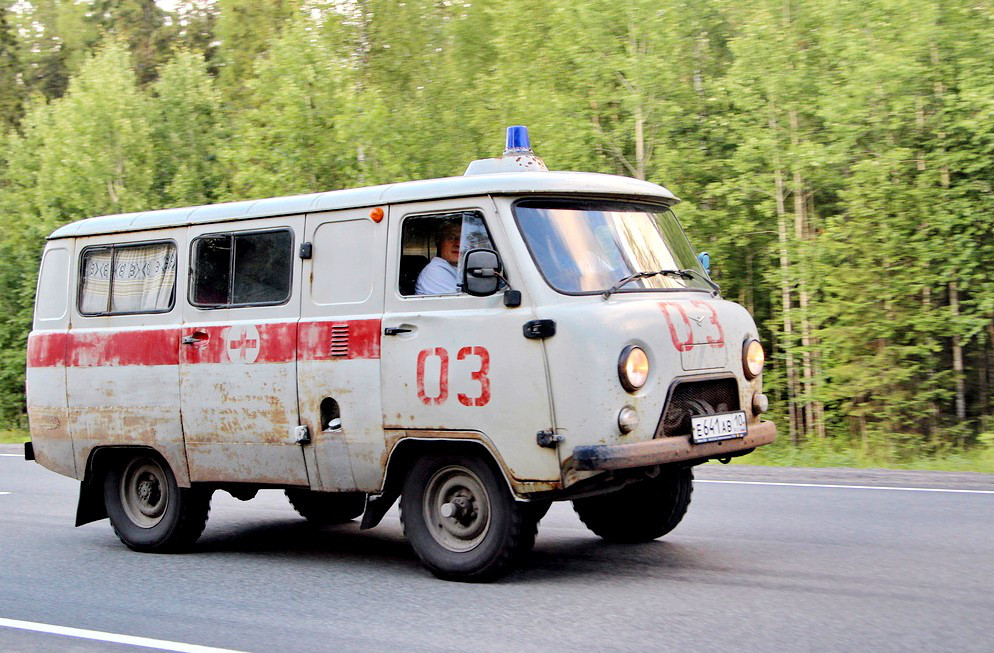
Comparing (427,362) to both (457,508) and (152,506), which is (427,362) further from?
(152,506)

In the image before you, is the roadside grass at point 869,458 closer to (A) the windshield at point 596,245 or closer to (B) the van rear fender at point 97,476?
(A) the windshield at point 596,245

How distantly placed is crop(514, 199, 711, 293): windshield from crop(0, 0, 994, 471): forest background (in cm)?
737

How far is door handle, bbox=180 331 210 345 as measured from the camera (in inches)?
333

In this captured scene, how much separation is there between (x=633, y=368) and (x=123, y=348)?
4247 mm

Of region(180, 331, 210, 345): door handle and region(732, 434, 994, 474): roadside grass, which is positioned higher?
→ region(180, 331, 210, 345): door handle

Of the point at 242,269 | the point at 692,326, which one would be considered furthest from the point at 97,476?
the point at 692,326

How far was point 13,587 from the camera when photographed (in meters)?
7.73

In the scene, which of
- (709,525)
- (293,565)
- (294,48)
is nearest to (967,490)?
(709,525)

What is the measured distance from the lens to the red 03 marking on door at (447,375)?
7.02m

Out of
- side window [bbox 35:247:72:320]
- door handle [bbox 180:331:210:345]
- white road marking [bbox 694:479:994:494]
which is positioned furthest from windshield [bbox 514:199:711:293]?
side window [bbox 35:247:72:320]

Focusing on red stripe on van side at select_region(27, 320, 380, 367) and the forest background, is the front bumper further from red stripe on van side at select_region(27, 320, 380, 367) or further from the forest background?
the forest background

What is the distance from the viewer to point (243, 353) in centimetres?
820

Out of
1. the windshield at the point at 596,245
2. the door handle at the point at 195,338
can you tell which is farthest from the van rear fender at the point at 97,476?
the windshield at the point at 596,245

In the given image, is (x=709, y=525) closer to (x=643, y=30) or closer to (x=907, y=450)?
(x=907, y=450)
